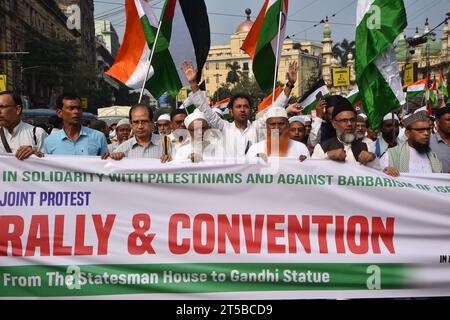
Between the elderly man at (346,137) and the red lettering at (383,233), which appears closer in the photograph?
the red lettering at (383,233)

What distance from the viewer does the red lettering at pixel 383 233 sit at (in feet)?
14.8

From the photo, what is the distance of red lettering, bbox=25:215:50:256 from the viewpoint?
4391 mm

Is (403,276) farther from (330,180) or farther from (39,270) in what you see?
(39,270)

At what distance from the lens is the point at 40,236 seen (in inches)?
174

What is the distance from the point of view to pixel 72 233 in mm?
4438

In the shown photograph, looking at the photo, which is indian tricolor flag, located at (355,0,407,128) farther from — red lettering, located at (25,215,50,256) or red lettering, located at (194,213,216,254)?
red lettering, located at (25,215,50,256)

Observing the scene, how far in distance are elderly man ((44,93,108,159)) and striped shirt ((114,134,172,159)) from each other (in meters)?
0.21

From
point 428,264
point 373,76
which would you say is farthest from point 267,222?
point 373,76

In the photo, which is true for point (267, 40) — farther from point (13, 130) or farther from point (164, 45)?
point (13, 130)

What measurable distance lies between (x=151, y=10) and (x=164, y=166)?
10.5 feet

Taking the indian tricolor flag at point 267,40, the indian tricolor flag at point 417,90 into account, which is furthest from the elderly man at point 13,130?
the indian tricolor flag at point 417,90

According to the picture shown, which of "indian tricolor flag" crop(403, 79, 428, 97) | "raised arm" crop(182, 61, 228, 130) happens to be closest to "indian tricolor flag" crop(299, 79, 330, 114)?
"raised arm" crop(182, 61, 228, 130)

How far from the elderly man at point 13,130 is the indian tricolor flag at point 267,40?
2.65 meters

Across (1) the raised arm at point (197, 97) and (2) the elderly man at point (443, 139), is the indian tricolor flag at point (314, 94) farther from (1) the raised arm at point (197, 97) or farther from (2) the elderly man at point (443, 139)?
(2) the elderly man at point (443, 139)
